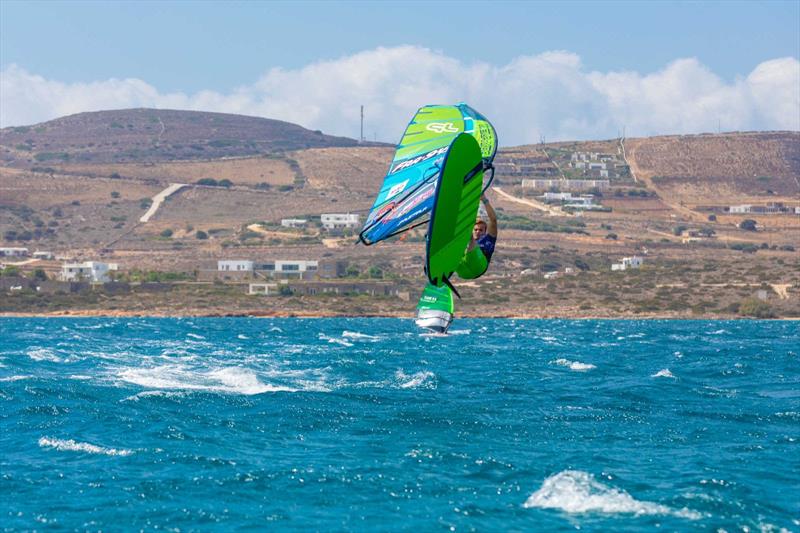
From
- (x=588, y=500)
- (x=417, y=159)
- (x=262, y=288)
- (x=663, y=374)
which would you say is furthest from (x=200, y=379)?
(x=262, y=288)

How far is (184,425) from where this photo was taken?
93.4ft

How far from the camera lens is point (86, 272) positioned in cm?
13138

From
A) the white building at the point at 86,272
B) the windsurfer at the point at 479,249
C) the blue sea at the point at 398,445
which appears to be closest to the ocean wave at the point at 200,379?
the blue sea at the point at 398,445

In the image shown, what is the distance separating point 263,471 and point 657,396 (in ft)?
55.1

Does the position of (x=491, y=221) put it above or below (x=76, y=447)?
above

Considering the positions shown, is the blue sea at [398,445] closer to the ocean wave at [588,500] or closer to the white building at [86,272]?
the ocean wave at [588,500]

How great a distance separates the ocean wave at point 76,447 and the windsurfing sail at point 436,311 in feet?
22.6

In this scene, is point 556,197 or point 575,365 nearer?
point 575,365

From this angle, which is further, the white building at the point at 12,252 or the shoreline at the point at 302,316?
the white building at the point at 12,252

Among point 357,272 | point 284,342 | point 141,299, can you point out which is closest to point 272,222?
point 357,272

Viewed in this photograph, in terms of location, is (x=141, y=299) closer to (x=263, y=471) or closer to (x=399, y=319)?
(x=399, y=319)

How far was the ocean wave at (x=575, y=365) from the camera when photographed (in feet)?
154

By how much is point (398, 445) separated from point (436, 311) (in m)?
4.47

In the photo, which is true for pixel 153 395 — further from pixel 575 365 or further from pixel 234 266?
pixel 234 266
